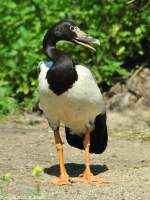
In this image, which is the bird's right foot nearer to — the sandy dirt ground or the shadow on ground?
the sandy dirt ground

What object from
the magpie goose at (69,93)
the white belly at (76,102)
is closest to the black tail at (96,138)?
the magpie goose at (69,93)

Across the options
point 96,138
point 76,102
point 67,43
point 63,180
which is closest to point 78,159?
point 96,138

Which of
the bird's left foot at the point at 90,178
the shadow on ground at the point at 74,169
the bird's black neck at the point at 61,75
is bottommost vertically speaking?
the shadow on ground at the point at 74,169

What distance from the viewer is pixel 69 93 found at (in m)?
6.20

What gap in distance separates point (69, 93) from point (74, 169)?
3.78ft

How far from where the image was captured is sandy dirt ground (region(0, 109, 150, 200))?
5.81 m

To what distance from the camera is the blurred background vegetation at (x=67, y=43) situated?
10.0 m

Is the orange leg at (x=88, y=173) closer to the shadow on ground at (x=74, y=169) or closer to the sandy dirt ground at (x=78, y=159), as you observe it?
the sandy dirt ground at (x=78, y=159)

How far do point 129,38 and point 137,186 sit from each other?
4359 mm

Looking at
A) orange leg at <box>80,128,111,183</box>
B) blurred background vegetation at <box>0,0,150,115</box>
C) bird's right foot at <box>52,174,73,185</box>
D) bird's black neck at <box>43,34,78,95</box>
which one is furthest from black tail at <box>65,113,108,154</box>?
blurred background vegetation at <box>0,0,150,115</box>

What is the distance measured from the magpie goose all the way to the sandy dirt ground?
29 cm

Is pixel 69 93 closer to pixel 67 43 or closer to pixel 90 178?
pixel 90 178

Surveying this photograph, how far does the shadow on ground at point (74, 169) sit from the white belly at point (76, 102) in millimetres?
583

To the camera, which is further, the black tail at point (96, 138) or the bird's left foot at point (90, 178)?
the black tail at point (96, 138)
